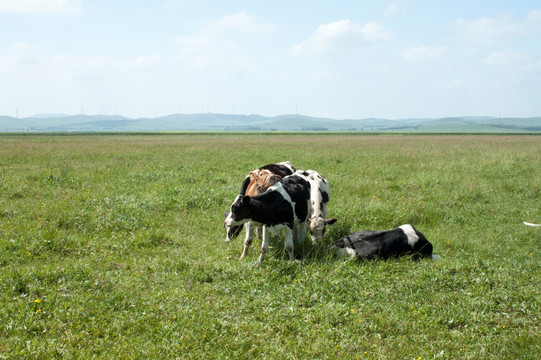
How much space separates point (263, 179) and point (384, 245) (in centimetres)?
339

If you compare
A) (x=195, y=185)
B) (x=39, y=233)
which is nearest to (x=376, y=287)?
(x=39, y=233)

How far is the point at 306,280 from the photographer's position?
700cm

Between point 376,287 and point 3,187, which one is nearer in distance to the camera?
point 376,287

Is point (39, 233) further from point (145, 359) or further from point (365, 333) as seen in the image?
point (365, 333)

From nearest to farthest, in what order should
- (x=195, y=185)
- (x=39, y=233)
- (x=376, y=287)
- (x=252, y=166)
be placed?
(x=376, y=287)
(x=39, y=233)
(x=195, y=185)
(x=252, y=166)

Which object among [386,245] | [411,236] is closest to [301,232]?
[386,245]

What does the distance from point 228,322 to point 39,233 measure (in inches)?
226

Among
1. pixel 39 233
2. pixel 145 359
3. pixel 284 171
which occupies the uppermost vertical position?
pixel 284 171

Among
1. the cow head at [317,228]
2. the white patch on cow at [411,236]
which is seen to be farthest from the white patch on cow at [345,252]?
the white patch on cow at [411,236]

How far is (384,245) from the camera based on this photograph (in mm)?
8289

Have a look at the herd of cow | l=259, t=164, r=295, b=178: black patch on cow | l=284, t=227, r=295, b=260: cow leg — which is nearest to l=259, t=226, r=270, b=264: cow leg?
the herd of cow

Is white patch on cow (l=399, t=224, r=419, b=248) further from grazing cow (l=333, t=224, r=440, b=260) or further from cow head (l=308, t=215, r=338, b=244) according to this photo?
cow head (l=308, t=215, r=338, b=244)

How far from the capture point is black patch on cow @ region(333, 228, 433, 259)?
8.19 m

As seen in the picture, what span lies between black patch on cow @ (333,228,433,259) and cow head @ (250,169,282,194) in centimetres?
227
